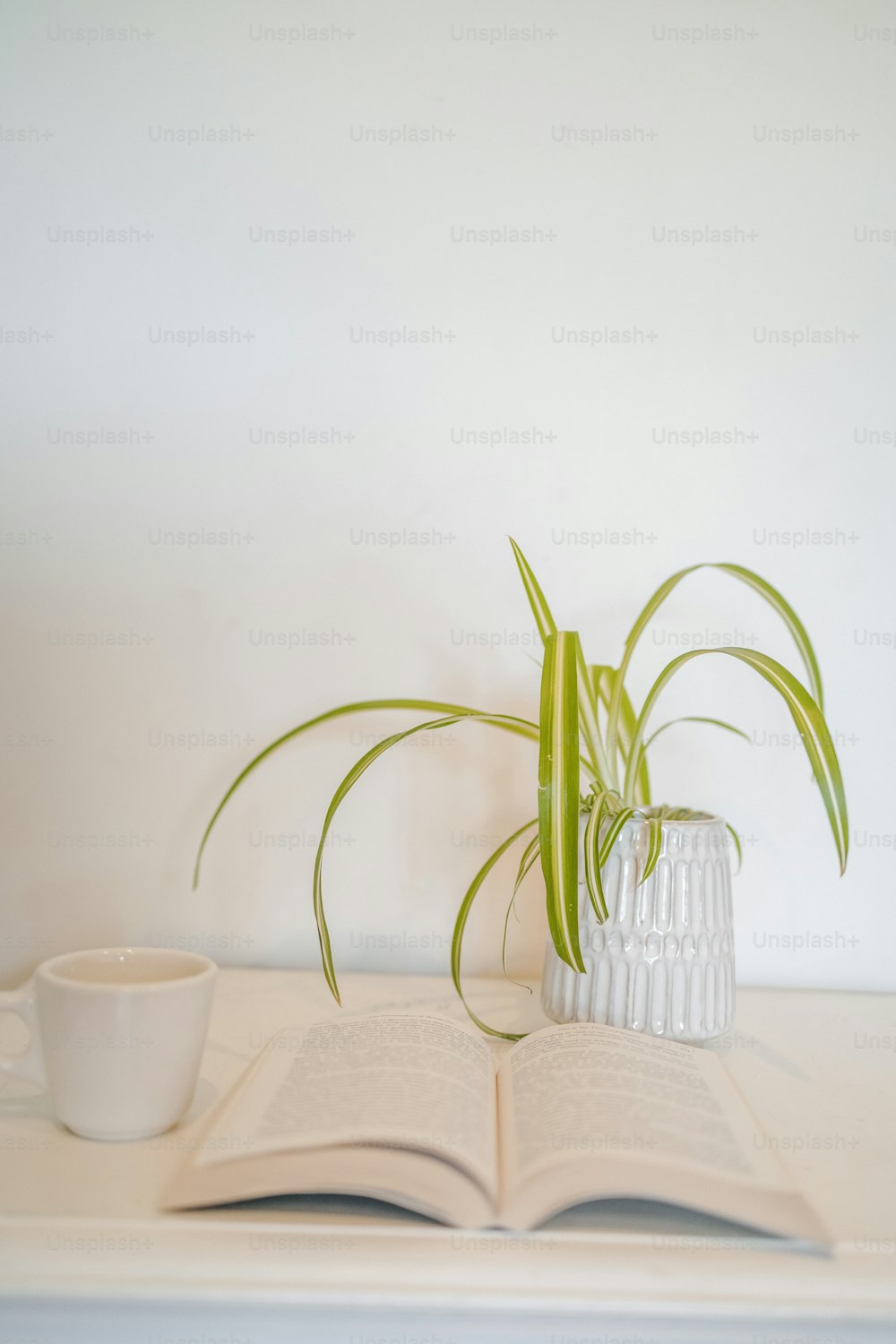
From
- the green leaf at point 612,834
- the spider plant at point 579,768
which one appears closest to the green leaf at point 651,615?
the spider plant at point 579,768

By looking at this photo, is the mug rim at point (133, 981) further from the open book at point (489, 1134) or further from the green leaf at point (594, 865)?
the green leaf at point (594, 865)

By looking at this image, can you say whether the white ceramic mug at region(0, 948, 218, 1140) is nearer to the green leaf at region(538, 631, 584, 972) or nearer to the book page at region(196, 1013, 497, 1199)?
the book page at region(196, 1013, 497, 1199)

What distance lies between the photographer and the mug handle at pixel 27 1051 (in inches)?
24.3

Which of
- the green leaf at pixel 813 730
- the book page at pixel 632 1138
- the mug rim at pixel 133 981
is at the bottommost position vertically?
the book page at pixel 632 1138

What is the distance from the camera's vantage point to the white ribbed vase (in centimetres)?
77

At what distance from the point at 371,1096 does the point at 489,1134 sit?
0.24 feet

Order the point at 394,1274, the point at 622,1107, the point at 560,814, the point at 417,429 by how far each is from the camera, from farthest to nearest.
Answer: the point at 417,429 < the point at 560,814 < the point at 622,1107 < the point at 394,1274

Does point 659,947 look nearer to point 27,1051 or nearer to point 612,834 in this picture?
point 612,834

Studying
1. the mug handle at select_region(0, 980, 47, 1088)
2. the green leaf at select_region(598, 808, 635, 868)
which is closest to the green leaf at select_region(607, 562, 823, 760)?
the green leaf at select_region(598, 808, 635, 868)

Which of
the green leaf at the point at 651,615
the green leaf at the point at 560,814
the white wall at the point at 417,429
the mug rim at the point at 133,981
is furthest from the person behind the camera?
the white wall at the point at 417,429

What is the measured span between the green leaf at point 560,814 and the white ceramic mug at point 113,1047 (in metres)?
0.24

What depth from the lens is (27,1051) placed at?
2.03 ft

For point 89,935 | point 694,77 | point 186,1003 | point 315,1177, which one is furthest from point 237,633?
point 694,77

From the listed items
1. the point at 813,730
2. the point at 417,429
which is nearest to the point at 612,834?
the point at 813,730
